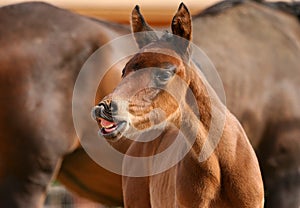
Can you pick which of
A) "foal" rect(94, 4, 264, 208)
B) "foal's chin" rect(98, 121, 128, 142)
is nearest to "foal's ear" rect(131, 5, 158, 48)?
"foal" rect(94, 4, 264, 208)

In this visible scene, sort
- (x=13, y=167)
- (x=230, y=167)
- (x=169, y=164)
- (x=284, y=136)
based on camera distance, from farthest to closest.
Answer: (x=284, y=136)
(x=13, y=167)
(x=169, y=164)
(x=230, y=167)

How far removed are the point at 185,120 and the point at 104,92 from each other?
174cm

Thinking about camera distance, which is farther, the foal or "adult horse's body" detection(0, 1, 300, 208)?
"adult horse's body" detection(0, 1, 300, 208)

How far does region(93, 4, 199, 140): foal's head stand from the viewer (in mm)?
3713

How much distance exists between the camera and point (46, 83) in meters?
5.62

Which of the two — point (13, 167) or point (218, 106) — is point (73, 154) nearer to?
point (13, 167)

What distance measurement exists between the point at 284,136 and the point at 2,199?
75.9 inches

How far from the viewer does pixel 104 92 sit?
573 centimetres

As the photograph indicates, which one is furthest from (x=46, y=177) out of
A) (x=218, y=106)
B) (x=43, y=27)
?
(x=218, y=106)

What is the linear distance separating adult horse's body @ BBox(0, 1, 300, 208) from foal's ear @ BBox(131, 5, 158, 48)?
1.45 metres

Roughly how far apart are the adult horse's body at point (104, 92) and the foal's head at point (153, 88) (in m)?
1.67

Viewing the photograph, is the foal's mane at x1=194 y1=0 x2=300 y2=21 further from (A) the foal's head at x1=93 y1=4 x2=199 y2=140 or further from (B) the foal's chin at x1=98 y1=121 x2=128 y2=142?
(B) the foal's chin at x1=98 y1=121 x2=128 y2=142

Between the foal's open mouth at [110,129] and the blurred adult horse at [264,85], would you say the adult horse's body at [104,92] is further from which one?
the foal's open mouth at [110,129]

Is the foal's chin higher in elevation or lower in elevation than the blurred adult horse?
higher
